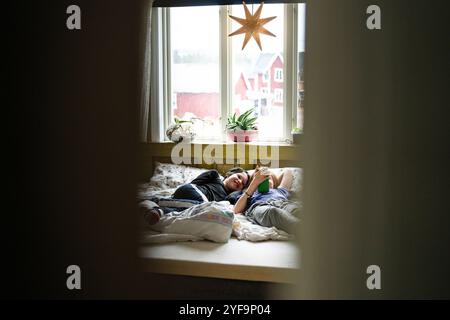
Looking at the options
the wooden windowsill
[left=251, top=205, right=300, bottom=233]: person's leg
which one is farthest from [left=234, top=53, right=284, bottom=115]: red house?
the wooden windowsill

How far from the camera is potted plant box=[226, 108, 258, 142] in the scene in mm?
3508

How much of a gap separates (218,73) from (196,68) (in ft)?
0.66

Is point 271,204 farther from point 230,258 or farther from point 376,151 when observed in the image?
point 376,151

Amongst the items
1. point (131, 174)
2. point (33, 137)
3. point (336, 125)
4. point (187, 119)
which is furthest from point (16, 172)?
point (187, 119)

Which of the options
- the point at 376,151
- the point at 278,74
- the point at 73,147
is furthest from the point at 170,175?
the point at 376,151

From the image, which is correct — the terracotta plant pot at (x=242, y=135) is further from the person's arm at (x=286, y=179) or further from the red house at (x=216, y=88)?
the person's arm at (x=286, y=179)

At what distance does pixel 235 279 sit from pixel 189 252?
0.23 m

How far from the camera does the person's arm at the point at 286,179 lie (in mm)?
2859

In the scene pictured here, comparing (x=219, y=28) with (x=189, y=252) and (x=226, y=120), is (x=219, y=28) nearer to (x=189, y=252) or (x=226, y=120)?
(x=226, y=120)

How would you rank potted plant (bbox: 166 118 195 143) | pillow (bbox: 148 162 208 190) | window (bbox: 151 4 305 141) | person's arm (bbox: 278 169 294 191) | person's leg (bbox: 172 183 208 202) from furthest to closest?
window (bbox: 151 4 305 141) → potted plant (bbox: 166 118 195 143) → pillow (bbox: 148 162 208 190) → person's arm (bbox: 278 169 294 191) → person's leg (bbox: 172 183 208 202)

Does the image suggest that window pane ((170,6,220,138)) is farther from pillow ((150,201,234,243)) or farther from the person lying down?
pillow ((150,201,234,243))

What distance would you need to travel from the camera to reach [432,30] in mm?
621

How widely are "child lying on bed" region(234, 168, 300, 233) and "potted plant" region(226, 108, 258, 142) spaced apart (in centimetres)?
64

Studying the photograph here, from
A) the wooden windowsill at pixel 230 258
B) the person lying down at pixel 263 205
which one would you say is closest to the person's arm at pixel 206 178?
the person lying down at pixel 263 205
